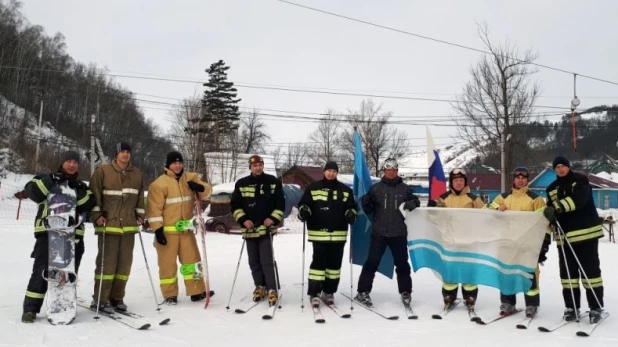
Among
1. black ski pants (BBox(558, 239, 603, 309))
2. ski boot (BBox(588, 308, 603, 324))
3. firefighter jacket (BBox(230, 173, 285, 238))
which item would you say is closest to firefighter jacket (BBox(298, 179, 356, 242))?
firefighter jacket (BBox(230, 173, 285, 238))

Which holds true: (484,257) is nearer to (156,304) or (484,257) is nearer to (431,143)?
(431,143)

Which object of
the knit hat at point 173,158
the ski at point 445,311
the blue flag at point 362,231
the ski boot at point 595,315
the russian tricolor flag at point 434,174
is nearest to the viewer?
the ski boot at point 595,315

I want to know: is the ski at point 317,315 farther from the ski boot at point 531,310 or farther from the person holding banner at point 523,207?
the ski boot at point 531,310

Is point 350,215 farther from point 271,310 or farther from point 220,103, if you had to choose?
point 220,103

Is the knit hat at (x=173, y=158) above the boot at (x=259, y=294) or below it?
above

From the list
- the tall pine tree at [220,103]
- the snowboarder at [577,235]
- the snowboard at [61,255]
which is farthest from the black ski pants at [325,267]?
the tall pine tree at [220,103]

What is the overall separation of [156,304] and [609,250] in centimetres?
1195

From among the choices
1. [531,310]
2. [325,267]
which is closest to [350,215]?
[325,267]

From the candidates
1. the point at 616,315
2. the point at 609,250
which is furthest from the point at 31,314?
the point at 609,250

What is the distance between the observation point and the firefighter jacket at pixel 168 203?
5820 millimetres

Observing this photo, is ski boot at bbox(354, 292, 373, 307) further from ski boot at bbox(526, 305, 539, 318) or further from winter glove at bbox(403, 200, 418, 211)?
ski boot at bbox(526, 305, 539, 318)

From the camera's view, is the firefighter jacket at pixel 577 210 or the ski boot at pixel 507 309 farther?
the ski boot at pixel 507 309

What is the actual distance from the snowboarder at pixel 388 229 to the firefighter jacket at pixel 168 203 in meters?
2.38

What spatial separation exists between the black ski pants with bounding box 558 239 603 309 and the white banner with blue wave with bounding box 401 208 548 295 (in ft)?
1.18
